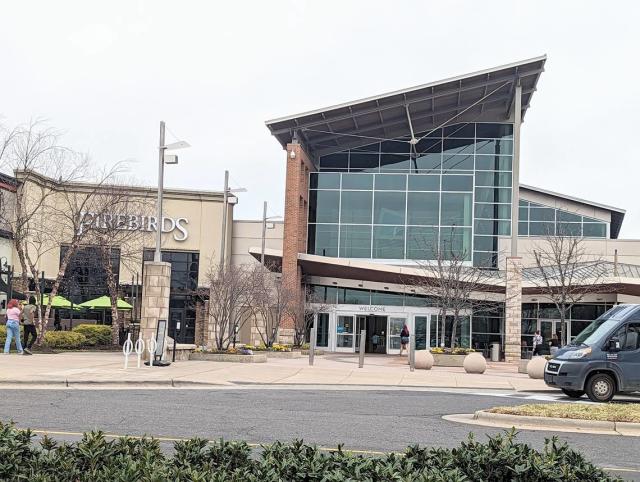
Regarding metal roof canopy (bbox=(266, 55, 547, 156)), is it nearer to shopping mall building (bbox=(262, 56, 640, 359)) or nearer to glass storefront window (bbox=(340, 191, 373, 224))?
shopping mall building (bbox=(262, 56, 640, 359))

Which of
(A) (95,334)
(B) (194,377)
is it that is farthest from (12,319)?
(A) (95,334)

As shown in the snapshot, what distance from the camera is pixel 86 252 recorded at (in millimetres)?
44156

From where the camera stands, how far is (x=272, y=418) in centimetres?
1191

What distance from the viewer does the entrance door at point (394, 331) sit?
44.4 metres

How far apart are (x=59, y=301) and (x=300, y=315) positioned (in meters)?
11.9

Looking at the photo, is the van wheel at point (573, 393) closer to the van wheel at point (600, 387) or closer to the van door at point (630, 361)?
the van wheel at point (600, 387)

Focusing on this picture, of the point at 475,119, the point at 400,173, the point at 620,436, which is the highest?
the point at 475,119

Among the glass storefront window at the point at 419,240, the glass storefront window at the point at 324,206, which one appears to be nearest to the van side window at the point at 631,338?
the glass storefront window at the point at 419,240

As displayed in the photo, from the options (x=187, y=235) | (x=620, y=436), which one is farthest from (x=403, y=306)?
(x=620, y=436)

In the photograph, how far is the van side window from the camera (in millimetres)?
17859

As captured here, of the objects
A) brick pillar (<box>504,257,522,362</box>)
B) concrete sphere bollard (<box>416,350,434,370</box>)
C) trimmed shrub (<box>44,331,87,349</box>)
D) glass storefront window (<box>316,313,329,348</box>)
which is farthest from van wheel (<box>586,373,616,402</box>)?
glass storefront window (<box>316,313,329,348</box>)

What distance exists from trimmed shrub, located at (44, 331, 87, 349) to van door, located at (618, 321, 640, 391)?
20561 mm

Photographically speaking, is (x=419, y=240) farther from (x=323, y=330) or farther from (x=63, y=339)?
(x=63, y=339)

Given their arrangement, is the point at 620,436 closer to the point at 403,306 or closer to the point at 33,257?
the point at 403,306
